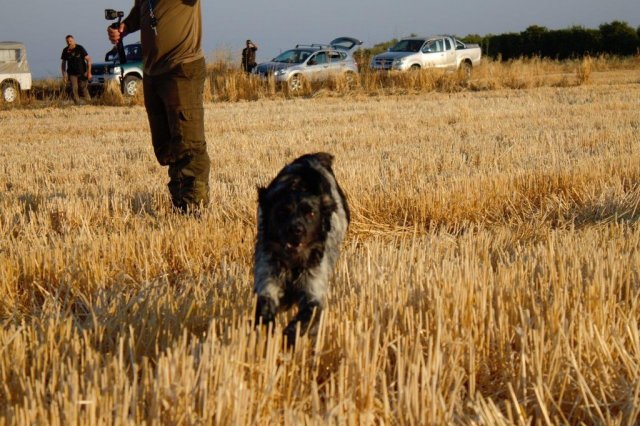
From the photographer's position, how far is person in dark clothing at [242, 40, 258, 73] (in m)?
28.9

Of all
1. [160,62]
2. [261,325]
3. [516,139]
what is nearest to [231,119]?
[516,139]

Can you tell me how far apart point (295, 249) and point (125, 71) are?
2379cm

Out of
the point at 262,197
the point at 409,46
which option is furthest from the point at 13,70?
the point at 262,197

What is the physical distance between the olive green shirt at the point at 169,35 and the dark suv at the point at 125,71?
17823 millimetres

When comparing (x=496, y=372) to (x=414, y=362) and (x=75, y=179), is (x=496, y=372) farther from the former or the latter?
(x=75, y=179)

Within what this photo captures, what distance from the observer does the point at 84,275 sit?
16.5ft

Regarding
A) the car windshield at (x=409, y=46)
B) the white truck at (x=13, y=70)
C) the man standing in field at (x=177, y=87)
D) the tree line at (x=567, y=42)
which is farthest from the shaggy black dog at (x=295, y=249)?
the tree line at (x=567, y=42)

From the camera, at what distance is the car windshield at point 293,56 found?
27.1m

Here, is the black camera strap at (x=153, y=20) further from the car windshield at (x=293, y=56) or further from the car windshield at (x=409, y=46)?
the car windshield at (x=409, y=46)

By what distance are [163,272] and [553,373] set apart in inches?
125

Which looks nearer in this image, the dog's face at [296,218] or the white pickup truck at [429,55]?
the dog's face at [296,218]

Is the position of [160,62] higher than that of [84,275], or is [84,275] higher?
[160,62]

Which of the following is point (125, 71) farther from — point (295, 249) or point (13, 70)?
point (295, 249)

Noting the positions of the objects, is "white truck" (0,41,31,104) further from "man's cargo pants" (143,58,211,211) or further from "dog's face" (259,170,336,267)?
"dog's face" (259,170,336,267)
